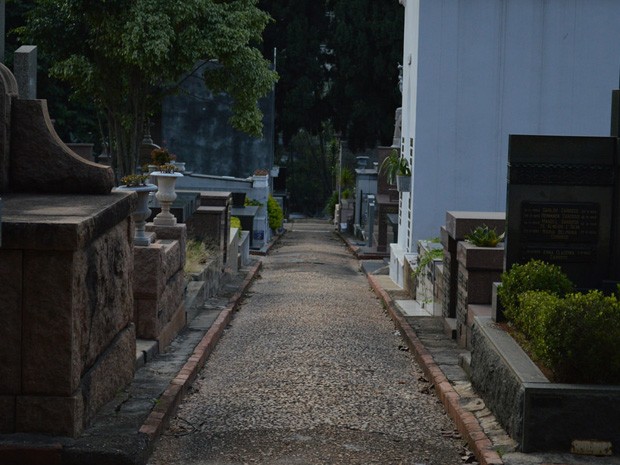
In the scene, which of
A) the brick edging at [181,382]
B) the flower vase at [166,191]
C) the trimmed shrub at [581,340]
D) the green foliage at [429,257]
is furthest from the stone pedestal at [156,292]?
the green foliage at [429,257]

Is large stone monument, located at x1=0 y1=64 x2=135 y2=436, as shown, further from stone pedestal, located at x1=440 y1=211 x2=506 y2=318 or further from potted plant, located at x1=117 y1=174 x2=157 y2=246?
stone pedestal, located at x1=440 y1=211 x2=506 y2=318

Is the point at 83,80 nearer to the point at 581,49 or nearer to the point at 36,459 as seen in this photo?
the point at 581,49

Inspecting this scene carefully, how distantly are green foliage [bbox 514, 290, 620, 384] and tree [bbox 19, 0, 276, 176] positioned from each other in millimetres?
22212

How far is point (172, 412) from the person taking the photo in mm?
8922

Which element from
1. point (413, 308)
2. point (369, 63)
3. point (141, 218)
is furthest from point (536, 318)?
point (369, 63)

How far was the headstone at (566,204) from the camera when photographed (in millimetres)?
10125

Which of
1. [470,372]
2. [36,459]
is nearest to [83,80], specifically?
[470,372]

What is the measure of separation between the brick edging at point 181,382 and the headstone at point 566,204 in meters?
3.06

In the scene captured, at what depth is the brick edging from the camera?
8.12 meters

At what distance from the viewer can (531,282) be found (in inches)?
368

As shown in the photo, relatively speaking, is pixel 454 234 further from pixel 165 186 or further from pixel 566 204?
pixel 165 186

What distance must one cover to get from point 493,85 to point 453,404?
11.1m

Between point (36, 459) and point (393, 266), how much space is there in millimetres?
15836

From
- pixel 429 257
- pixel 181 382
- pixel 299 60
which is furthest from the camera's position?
pixel 299 60
